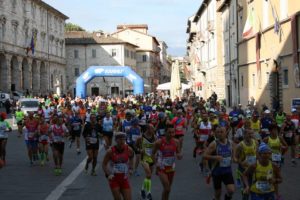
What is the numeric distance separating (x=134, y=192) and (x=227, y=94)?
36.5 meters

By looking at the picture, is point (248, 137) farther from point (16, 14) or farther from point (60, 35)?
point (60, 35)

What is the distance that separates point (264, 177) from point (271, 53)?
22436 millimetres

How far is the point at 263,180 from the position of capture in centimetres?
767

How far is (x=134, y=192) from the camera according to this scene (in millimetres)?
11672

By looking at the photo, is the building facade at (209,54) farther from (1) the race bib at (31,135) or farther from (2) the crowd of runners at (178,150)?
(1) the race bib at (31,135)

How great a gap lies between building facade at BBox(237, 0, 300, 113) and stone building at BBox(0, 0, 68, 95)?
28809mm

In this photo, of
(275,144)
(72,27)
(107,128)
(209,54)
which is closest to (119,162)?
(275,144)

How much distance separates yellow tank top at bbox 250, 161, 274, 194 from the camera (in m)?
7.65

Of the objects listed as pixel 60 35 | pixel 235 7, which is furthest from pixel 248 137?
pixel 60 35

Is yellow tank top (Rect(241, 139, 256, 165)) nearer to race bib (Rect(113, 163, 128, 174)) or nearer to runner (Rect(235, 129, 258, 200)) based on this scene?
runner (Rect(235, 129, 258, 200))

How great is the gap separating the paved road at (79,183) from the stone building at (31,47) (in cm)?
4245

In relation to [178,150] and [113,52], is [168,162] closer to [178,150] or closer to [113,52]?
[178,150]

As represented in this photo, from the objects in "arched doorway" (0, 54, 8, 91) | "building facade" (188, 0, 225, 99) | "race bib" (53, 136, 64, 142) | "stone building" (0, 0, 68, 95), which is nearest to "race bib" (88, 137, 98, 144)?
"race bib" (53, 136, 64, 142)

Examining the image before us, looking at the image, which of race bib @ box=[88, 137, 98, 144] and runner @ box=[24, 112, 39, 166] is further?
runner @ box=[24, 112, 39, 166]
